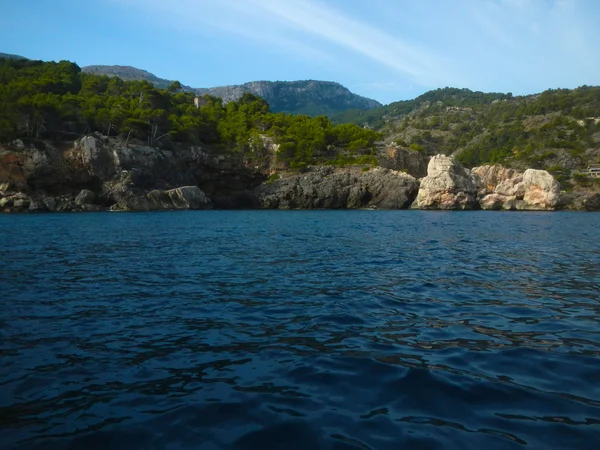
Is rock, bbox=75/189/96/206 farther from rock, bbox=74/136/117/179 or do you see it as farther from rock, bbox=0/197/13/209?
rock, bbox=0/197/13/209

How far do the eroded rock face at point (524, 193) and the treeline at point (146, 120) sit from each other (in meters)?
23.4

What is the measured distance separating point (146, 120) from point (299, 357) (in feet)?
246

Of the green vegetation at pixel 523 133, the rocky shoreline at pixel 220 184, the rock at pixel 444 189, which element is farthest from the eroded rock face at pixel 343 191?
the green vegetation at pixel 523 133

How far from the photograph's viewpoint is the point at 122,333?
26.9ft

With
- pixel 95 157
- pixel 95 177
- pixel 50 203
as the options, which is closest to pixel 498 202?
pixel 95 157

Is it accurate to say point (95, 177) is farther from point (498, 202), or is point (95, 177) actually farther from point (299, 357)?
point (498, 202)

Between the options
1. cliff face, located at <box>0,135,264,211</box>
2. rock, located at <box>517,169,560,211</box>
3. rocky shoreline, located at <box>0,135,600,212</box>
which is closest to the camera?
cliff face, located at <box>0,135,264,211</box>

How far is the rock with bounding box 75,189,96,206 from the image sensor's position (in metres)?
57.7

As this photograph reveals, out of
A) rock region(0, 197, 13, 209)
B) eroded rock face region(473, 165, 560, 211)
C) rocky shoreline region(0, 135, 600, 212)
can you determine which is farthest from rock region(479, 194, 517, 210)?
rock region(0, 197, 13, 209)

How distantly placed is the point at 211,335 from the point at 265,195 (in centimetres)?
6762

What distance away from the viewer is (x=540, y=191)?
7212 cm

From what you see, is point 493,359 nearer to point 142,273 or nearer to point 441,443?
point 441,443

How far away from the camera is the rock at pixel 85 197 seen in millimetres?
57725

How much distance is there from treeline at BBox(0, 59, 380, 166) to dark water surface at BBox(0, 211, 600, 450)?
195ft
